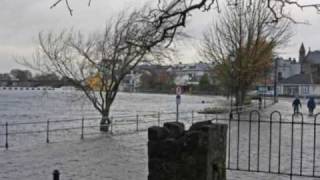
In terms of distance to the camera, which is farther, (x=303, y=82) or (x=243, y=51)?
(x=303, y=82)

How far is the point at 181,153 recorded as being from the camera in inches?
Result: 400

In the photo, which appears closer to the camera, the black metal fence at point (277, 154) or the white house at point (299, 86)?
the black metal fence at point (277, 154)

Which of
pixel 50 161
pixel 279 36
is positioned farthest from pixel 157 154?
pixel 279 36

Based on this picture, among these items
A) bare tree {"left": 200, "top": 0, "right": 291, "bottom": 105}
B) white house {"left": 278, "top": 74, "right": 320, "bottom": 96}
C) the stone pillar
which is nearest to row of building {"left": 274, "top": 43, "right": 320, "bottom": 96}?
white house {"left": 278, "top": 74, "right": 320, "bottom": 96}

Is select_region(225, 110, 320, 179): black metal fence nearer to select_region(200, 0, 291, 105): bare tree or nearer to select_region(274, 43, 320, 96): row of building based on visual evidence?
select_region(200, 0, 291, 105): bare tree

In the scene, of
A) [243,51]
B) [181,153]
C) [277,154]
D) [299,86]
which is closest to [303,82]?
[299,86]

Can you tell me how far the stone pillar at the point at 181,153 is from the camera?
10.1m

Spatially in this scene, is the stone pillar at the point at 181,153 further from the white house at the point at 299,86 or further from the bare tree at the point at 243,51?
the white house at the point at 299,86

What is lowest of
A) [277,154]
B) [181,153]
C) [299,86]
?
[277,154]

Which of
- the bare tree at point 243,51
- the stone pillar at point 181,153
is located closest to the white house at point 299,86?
the bare tree at point 243,51

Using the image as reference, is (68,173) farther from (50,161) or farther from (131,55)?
(131,55)

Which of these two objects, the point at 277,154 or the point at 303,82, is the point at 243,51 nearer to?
the point at 277,154

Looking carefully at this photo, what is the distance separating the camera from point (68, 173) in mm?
15867

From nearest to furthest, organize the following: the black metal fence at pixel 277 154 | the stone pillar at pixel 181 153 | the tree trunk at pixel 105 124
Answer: the stone pillar at pixel 181 153 < the black metal fence at pixel 277 154 < the tree trunk at pixel 105 124
